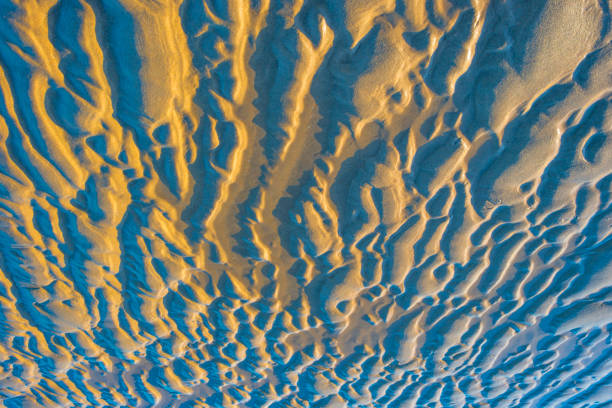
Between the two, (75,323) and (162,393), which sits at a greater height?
(75,323)

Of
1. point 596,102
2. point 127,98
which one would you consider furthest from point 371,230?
point 127,98

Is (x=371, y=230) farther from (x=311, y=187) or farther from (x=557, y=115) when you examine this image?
(x=557, y=115)

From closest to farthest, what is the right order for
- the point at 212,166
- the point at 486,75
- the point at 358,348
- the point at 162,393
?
the point at 486,75
the point at 212,166
the point at 358,348
the point at 162,393

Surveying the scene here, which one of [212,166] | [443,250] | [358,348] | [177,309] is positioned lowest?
[358,348]

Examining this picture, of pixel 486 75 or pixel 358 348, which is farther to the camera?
pixel 358 348

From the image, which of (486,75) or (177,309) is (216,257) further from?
(486,75)

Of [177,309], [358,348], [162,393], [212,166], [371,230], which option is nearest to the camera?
[212,166]
